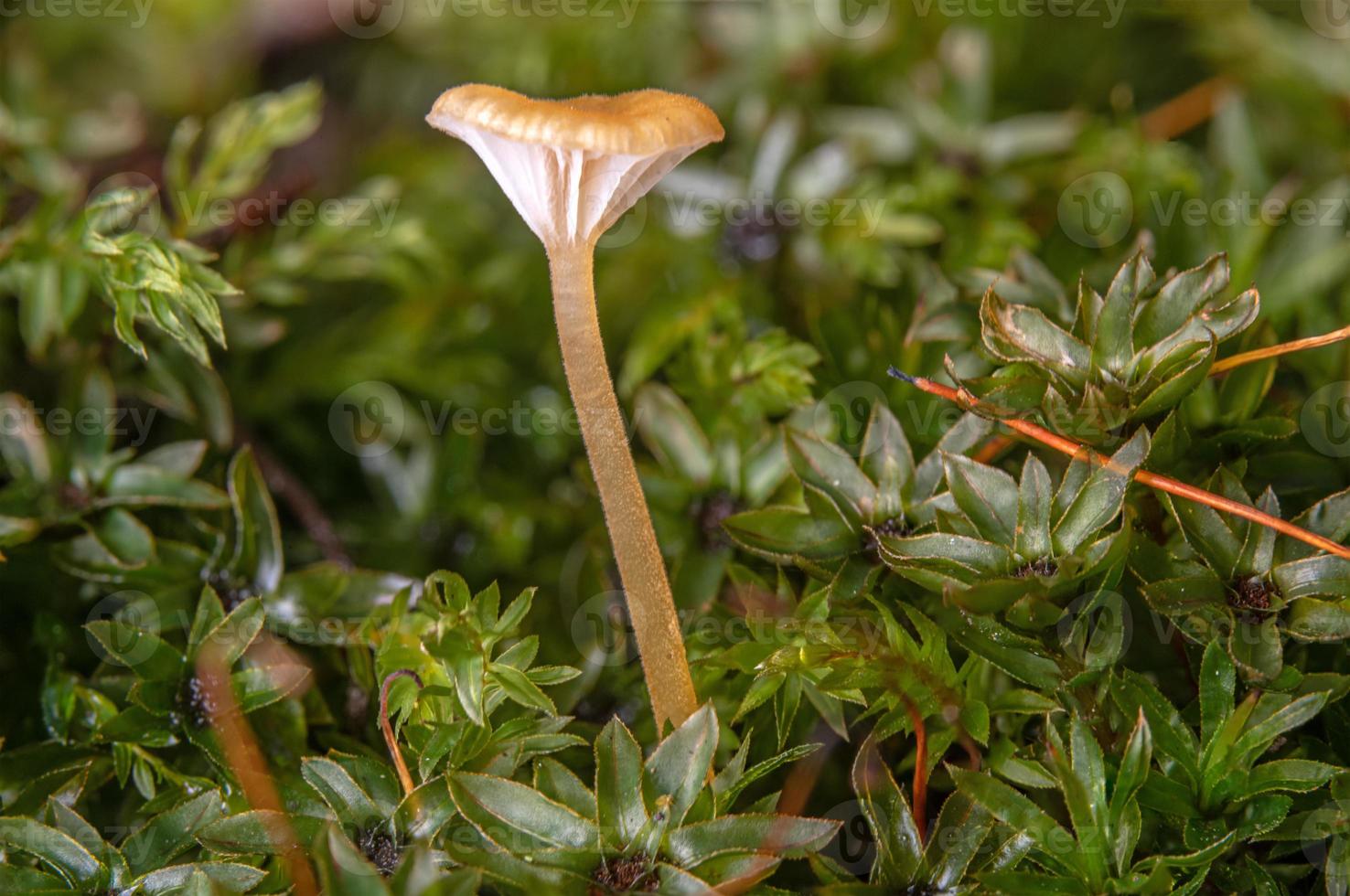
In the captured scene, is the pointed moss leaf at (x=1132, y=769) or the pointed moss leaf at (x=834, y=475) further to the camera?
the pointed moss leaf at (x=834, y=475)

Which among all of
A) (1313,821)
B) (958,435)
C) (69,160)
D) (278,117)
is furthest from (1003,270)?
(69,160)

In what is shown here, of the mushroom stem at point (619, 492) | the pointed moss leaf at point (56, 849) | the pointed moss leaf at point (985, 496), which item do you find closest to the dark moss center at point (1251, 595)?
the pointed moss leaf at point (985, 496)

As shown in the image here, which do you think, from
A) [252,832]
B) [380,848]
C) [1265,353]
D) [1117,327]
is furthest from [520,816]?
[1265,353]

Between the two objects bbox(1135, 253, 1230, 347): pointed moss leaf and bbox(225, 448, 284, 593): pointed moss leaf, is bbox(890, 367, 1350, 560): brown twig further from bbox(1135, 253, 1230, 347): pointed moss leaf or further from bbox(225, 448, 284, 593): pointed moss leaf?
bbox(225, 448, 284, 593): pointed moss leaf

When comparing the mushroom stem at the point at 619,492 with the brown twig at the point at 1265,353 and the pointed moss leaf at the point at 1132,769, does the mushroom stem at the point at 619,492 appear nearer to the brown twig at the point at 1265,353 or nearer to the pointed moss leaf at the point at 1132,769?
the pointed moss leaf at the point at 1132,769

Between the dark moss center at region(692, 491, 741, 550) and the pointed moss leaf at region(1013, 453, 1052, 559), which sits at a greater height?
the pointed moss leaf at region(1013, 453, 1052, 559)

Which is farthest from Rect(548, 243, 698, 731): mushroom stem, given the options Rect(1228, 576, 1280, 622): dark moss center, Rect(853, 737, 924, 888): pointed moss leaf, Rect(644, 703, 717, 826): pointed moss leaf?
Rect(1228, 576, 1280, 622): dark moss center

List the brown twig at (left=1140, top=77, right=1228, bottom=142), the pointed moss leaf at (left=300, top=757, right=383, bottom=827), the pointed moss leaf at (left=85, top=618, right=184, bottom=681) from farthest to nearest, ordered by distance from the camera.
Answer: the brown twig at (left=1140, top=77, right=1228, bottom=142)
the pointed moss leaf at (left=85, top=618, right=184, bottom=681)
the pointed moss leaf at (left=300, top=757, right=383, bottom=827)
